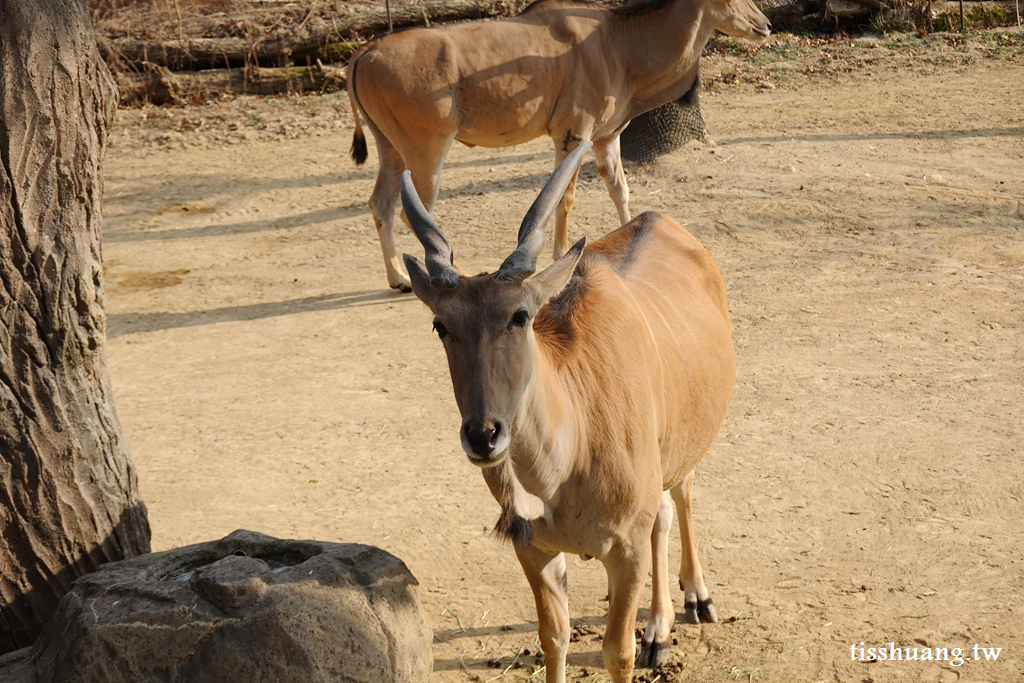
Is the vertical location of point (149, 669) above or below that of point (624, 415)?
below

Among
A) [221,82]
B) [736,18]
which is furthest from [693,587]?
[221,82]

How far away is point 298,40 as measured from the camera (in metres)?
12.2

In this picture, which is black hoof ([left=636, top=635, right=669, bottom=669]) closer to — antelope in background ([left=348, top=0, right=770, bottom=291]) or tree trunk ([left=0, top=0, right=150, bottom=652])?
tree trunk ([left=0, top=0, right=150, bottom=652])

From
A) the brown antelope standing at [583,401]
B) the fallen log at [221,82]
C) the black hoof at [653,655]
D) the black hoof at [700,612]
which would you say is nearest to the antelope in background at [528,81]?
the brown antelope standing at [583,401]

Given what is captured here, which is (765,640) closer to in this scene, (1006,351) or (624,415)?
(624,415)

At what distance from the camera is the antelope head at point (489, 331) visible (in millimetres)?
2404

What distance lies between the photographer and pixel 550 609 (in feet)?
9.98

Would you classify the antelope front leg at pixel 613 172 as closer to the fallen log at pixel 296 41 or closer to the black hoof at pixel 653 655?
the black hoof at pixel 653 655

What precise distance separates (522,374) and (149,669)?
1.25m

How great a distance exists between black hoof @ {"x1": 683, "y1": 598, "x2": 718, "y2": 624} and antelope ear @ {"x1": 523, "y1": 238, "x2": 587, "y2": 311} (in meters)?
1.54

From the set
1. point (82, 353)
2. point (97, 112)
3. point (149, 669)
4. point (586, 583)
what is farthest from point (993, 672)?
point (97, 112)

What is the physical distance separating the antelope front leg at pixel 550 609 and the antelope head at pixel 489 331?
0.69m

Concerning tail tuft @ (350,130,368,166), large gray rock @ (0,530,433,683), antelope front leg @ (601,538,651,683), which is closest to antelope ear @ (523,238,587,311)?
antelope front leg @ (601,538,651,683)

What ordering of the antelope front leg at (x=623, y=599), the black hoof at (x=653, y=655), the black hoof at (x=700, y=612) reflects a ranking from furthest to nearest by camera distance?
the black hoof at (x=700, y=612), the black hoof at (x=653, y=655), the antelope front leg at (x=623, y=599)
